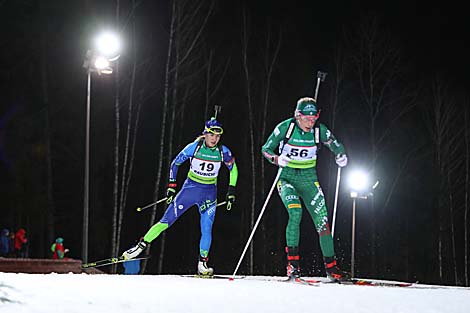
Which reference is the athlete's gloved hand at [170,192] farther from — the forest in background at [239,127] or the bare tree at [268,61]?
the bare tree at [268,61]

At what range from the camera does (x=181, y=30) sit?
59.8ft

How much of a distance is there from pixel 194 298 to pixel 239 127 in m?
19.1

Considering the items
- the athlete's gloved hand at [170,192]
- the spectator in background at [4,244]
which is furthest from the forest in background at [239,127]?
the athlete's gloved hand at [170,192]

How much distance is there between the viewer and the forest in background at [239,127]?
68.5 ft

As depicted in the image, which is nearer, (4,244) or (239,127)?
(4,244)

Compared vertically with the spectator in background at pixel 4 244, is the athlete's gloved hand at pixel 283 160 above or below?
above

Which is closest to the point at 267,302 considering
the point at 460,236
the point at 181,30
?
the point at 181,30

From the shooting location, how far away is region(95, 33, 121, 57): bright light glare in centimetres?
1098

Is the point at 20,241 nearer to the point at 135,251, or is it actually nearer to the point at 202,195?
the point at 135,251

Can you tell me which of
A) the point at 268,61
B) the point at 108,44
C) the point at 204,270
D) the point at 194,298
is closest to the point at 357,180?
the point at 204,270

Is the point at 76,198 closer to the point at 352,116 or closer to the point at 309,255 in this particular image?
the point at 309,255

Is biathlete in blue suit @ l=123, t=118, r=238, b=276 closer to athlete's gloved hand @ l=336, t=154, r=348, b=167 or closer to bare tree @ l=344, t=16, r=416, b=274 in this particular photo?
athlete's gloved hand @ l=336, t=154, r=348, b=167

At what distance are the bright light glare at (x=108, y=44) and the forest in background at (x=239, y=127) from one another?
783cm

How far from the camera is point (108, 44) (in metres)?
11.1
